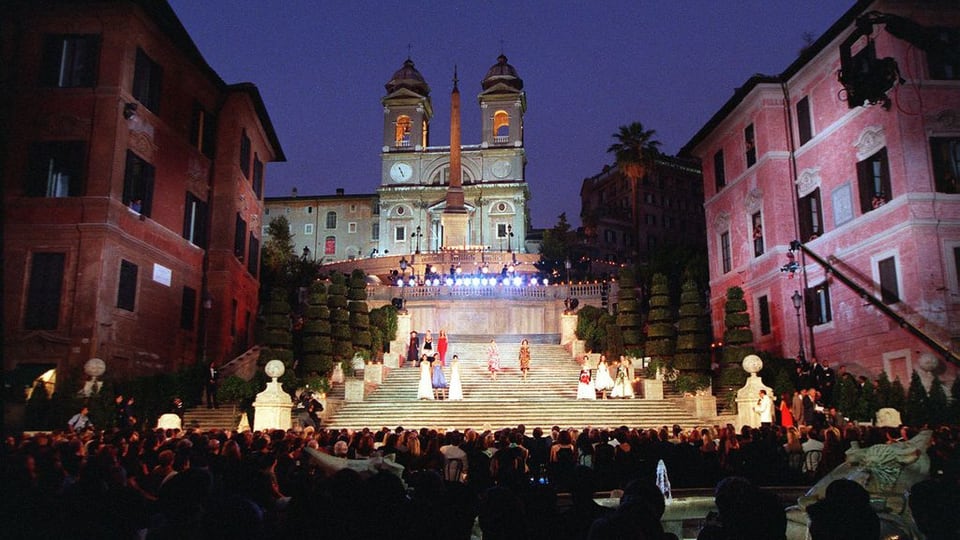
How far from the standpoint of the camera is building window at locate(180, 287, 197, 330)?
30861mm

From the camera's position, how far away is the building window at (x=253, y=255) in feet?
129

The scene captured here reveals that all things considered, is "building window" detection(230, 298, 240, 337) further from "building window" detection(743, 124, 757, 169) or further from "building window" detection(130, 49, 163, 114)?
"building window" detection(743, 124, 757, 169)

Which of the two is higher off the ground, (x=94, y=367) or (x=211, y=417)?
(x=94, y=367)

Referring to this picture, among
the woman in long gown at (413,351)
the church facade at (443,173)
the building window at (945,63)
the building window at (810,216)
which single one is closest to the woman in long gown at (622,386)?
the woman in long gown at (413,351)

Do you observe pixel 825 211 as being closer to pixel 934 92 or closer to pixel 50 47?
pixel 934 92

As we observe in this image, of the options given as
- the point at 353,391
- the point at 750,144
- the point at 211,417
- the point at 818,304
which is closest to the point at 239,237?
the point at 211,417

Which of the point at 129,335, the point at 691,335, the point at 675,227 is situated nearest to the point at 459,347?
the point at 691,335

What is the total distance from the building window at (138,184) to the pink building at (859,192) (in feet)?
78.8

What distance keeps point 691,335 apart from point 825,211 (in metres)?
8.41

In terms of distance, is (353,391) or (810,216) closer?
(353,391)

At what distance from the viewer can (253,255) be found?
39969 millimetres

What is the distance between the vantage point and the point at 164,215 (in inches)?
1165

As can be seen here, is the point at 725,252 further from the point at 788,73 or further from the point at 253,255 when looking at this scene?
the point at 253,255

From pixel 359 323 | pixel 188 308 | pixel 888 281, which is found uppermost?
pixel 888 281
